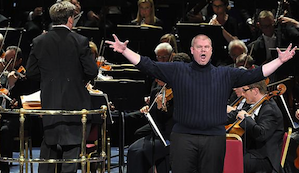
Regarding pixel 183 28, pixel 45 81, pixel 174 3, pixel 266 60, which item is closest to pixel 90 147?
pixel 45 81

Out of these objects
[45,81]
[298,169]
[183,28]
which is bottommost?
[298,169]

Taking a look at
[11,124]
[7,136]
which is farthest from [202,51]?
[11,124]

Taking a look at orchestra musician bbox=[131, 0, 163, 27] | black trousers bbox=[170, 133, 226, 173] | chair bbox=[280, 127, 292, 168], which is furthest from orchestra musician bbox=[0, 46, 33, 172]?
chair bbox=[280, 127, 292, 168]

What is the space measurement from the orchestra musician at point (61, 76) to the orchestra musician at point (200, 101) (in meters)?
0.43

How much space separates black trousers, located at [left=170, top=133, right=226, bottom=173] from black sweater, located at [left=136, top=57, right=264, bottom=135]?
5 centimetres

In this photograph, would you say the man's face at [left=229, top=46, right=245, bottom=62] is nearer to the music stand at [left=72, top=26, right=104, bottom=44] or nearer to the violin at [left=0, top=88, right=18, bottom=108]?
the music stand at [left=72, top=26, right=104, bottom=44]

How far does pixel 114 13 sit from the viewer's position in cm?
892

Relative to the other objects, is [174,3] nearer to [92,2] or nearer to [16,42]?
[92,2]

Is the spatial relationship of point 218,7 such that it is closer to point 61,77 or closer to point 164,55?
point 164,55

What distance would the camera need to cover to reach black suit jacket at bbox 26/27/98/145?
4.50 metres

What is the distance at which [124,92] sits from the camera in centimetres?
613

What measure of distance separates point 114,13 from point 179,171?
195 inches

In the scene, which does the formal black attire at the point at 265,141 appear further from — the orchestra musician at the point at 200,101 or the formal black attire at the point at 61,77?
the formal black attire at the point at 61,77

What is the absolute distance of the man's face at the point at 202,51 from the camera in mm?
4324
